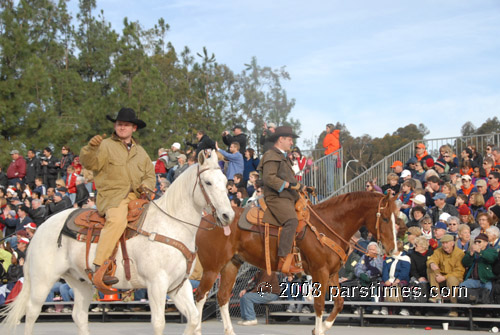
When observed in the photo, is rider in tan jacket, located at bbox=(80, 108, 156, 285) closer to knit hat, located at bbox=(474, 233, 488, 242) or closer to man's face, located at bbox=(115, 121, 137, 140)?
man's face, located at bbox=(115, 121, 137, 140)

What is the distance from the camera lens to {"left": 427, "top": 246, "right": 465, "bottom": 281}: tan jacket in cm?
1109

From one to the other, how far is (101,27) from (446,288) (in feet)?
110

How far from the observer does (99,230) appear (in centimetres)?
812

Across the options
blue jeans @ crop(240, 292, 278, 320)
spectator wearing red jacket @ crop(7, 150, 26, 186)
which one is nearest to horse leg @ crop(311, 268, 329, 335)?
blue jeans @ crop(240, 292, 278, 320)

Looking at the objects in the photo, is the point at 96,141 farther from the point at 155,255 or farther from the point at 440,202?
the point at 440,202

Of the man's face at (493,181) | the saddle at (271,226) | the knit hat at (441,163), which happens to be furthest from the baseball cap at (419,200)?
the saddle at (271,226)

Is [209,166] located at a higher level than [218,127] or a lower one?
lower

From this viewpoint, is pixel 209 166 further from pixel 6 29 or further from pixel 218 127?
pixel 218 127

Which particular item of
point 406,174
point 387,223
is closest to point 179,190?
point 387,223

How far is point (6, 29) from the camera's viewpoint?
28047 mm

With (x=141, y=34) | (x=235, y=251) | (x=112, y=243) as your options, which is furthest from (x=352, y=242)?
(x=141, y=34)

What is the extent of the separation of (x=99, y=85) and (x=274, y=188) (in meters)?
A: 29.2

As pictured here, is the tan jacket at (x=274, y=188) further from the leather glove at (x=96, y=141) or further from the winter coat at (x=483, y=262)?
the winter coat at (x=483, y=262)

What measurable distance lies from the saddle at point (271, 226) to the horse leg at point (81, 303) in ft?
9.41
